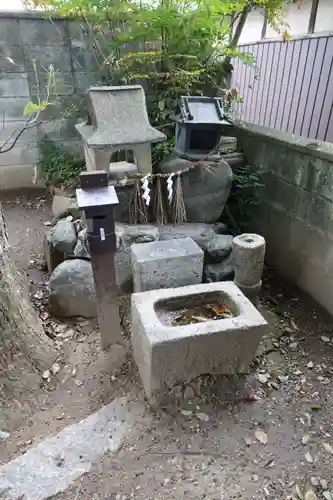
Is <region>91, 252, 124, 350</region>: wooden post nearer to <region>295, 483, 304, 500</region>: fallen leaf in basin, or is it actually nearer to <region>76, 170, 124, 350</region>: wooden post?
<region>76, 170, 124, 350</region>: wooden post

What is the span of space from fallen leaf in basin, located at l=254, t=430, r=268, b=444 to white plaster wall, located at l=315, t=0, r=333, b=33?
4.59 m

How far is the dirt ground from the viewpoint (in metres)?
1.81

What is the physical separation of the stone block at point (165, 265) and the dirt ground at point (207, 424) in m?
0.40

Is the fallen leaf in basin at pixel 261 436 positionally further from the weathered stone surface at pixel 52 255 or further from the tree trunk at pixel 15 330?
the weathered stone surface at pixel 52 255

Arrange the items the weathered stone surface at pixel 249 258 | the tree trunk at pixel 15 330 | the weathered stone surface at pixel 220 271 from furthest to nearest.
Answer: the weathered stone surface at pixel 220 271
the weathered stone surface at pixel 249 258
the tree trunk at pixel 15 330

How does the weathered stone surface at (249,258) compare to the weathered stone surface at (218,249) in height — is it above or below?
above

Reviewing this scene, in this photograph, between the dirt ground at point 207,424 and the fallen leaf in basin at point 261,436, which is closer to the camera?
the dirt ground at point 207,424

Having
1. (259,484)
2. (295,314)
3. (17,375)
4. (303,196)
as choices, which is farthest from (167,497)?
(303,196)

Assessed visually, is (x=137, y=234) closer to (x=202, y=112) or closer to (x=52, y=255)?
(x=52, y=255)

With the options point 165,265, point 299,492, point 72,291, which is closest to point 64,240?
point 72,291

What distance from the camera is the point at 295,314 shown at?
125 inches

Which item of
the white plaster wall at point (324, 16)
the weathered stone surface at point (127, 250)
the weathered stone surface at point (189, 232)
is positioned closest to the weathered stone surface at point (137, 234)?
the weathered stone surface at point (127, 250)

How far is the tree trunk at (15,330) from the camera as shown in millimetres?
2195

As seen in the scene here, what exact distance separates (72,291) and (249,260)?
1454mm
